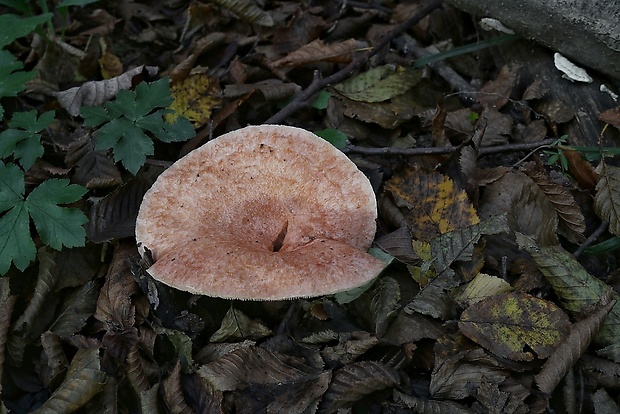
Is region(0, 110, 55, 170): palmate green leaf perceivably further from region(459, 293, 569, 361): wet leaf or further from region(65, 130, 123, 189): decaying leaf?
region(459, 293, 569, 361): wet leaf

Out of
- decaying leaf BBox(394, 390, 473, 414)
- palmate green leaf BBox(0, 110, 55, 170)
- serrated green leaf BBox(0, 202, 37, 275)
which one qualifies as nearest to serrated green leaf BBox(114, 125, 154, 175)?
palmate green leaf BBox(0, 110, 55, 170)

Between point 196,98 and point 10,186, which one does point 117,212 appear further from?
point 196,98

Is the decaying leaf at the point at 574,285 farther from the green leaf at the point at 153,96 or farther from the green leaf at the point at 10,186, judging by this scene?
the green leaf at the point at 10,186

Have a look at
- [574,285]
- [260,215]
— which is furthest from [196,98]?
[574,285]

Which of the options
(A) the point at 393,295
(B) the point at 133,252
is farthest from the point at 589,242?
(B) the point at 133,252

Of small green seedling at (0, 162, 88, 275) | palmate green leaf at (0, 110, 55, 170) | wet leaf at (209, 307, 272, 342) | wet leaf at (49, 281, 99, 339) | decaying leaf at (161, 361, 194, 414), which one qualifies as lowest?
wet leaf at (49, 281, 99, 339)
